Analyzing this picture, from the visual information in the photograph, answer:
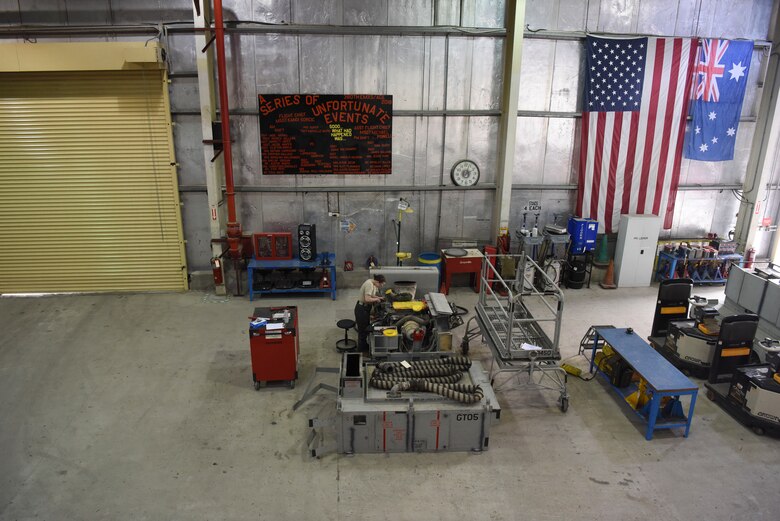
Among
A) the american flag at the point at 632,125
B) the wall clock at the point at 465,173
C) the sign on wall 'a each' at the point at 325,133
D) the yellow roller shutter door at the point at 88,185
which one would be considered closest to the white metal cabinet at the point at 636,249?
the american flag at the point at 632,125

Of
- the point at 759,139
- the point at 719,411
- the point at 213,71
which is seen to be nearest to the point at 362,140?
the point at 213,71

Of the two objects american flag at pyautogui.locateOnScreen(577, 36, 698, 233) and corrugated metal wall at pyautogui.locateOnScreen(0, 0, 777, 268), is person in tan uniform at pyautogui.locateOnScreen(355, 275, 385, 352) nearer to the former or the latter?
corrugated metal wall at pyautogui.locateOnScreen(0, 0, 777, 268)

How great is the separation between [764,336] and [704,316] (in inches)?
36.7

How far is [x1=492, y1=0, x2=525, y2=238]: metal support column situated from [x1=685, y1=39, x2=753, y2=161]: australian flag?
361 cm

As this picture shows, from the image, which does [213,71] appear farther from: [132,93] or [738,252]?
[738,252]

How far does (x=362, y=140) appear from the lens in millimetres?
9562

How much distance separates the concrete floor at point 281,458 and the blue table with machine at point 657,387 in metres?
0.17

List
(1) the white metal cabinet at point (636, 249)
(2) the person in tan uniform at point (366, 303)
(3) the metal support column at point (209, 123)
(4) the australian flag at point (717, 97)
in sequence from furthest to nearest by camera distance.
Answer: (1) the white metal cabinet at point (636, 249) < (4) the australian flag at point (717, 97) < (3) the metal support column at point (209, 123) < (2) the person in tan uniform at point (366, 303)

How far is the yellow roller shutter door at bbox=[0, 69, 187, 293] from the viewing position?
29.5ft

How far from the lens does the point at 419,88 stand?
374 inches

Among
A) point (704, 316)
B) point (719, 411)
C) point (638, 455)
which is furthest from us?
point (704, 316)

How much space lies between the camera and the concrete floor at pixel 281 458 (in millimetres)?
4637

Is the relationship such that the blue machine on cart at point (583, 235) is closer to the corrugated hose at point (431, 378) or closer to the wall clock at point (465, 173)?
the wall clock at point (465, 173)

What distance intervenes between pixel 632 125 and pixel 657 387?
6.32 meters
